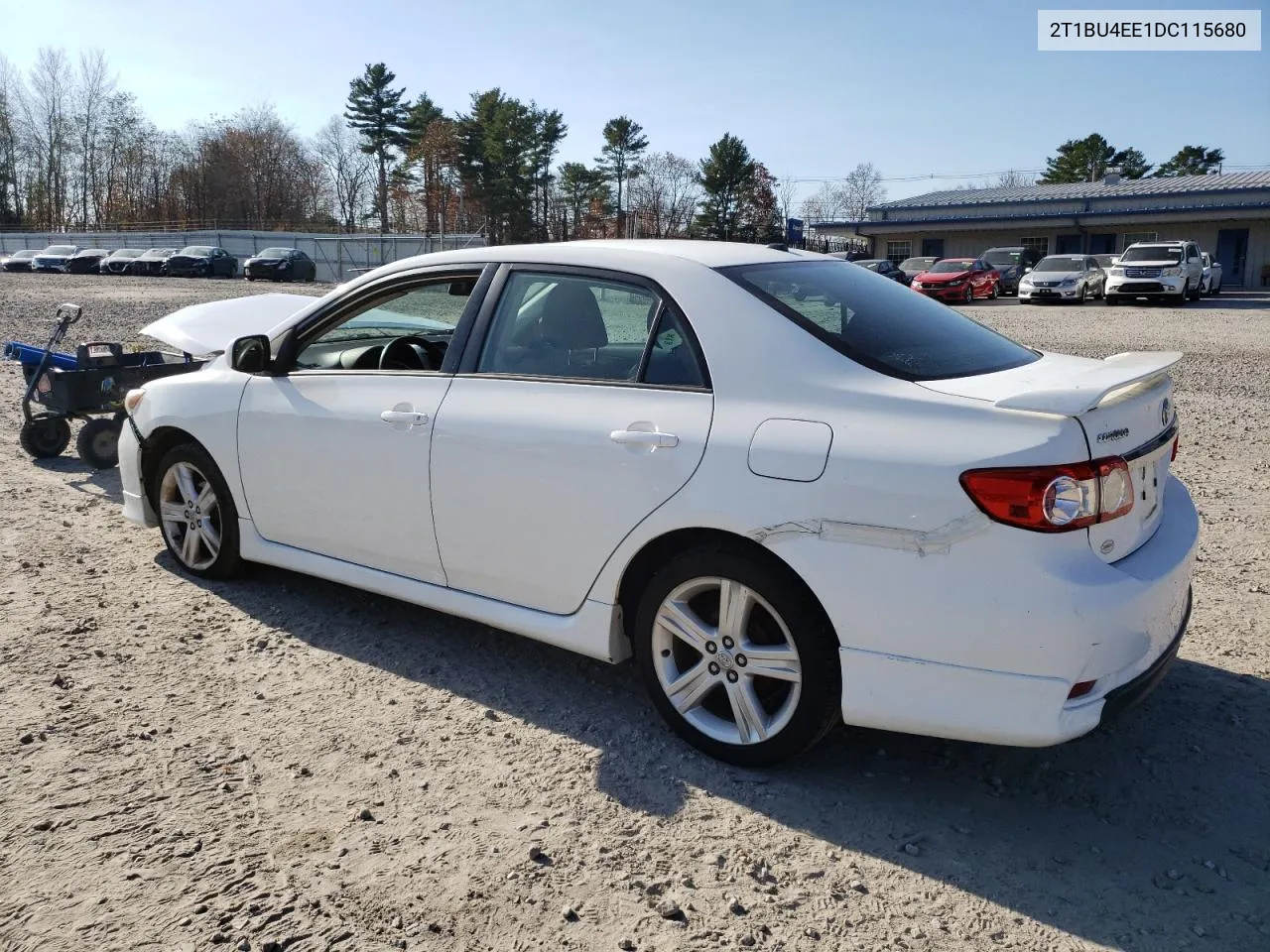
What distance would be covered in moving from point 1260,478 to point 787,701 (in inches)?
220

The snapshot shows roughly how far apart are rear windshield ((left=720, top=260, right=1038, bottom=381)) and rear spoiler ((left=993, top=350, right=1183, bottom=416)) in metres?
0.31

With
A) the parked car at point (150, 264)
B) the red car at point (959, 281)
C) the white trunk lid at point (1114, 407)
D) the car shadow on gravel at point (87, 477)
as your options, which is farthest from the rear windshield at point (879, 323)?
the parked car at point (150, 264)

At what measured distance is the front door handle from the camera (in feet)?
12.7

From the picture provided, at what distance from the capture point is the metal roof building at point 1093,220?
4569cm

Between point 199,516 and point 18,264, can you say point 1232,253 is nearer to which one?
point 199,516

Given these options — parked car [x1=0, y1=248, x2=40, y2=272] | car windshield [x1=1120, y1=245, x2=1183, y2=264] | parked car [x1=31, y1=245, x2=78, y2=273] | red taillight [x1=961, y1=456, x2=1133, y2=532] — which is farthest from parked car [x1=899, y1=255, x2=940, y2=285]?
parked car [x1=0, y1=248, x2=40, y2=272]

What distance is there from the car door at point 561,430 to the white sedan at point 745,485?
0.01m

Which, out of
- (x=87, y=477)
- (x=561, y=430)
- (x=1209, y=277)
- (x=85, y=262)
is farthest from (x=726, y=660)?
(x=85, y=262)

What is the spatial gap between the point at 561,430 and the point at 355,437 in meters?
1.06

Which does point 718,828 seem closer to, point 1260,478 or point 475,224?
Answer: point 1260,478

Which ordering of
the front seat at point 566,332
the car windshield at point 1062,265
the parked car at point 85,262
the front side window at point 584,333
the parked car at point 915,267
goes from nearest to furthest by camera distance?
the front side window at point 584,333, the front seat at point 566,332, the car windshield at point 1062,265, the parked car at point 915,267, the parked car at point 85,262

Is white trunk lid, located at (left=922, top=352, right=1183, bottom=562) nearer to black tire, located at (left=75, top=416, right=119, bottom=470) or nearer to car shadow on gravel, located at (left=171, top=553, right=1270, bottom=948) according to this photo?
car shadow on gravel, located at (left=171, top=553, right=1270, bottom=948)

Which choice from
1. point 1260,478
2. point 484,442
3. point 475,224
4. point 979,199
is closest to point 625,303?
point 484,442

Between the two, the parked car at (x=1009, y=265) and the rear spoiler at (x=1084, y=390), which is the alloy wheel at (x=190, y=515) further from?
the parked car at (x=1009, y=265)
